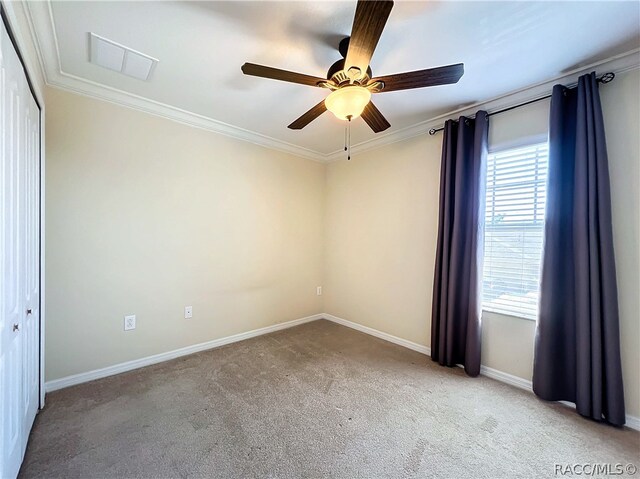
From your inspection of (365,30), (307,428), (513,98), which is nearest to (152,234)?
(307,428)

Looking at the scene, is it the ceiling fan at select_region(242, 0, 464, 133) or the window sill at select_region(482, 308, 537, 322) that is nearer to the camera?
the ceiling fan at select_region(242, 0, 464, 133)

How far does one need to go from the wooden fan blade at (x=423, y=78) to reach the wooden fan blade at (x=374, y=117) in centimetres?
23

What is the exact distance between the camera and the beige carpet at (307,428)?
145 cm

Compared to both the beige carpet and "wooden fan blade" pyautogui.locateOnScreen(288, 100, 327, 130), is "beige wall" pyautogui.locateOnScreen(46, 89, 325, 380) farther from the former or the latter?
"wooden fan blade" pyautogui.locateOnScreen(288, 100, 327, 130)

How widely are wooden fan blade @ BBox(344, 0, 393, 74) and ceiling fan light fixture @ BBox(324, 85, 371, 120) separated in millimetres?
121

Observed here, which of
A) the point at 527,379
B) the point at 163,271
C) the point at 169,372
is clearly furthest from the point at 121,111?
the point at 527,379

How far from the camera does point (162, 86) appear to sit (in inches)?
85.1

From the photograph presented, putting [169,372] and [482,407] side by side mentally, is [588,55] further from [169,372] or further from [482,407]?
[169,372]

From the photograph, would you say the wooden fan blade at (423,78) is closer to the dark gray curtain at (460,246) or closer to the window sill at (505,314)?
the dark gray curtain at (460,246)

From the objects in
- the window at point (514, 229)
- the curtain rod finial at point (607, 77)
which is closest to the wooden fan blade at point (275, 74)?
the window at point (514, 229)

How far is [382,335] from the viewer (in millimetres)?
3266

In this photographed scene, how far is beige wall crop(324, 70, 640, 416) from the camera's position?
1765 millimetres

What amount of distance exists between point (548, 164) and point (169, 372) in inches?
141

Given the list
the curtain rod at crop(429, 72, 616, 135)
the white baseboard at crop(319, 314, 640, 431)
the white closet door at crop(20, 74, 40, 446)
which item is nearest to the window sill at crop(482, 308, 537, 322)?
Answer: the white baseboard at crop(319, 314, 640, 431)
